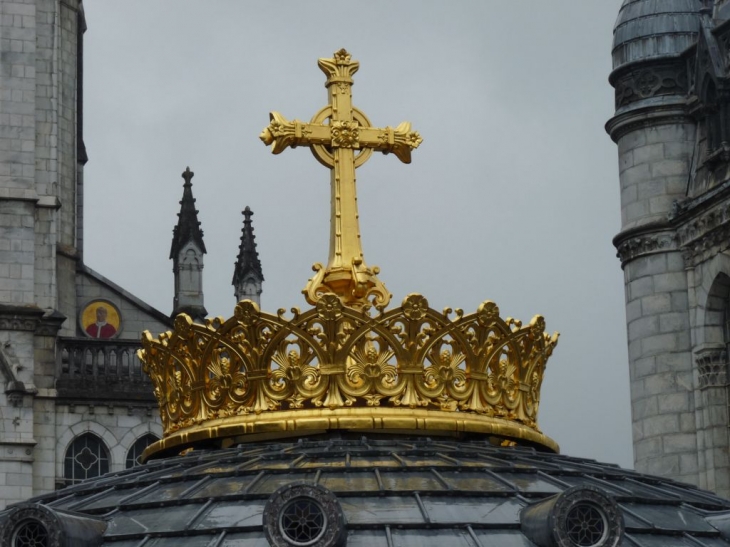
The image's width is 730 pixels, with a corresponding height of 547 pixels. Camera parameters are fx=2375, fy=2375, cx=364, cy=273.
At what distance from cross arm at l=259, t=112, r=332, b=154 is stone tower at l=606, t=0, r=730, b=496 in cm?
2337

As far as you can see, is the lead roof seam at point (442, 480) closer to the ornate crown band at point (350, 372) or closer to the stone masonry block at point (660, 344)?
the ornate crown band at point (350, 372)

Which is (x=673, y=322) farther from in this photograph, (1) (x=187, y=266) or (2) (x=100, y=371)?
(2) (x=100, y=371)

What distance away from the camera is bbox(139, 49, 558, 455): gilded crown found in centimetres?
1557

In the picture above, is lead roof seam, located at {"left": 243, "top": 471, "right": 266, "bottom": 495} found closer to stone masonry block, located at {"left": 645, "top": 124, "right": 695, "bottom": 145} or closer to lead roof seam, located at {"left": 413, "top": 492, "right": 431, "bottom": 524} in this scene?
lead roof seam, located at {"left": 413, "top": 492, "right": 431, "bottom": 524}

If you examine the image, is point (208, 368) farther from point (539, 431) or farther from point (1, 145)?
point (1, 145)

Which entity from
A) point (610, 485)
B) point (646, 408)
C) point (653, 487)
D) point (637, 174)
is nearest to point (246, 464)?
→ point (610, 485)

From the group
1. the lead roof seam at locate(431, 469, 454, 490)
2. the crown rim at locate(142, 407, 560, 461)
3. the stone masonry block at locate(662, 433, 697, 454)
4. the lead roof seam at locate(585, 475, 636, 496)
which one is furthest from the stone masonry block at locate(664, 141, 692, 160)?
the lead roof seam at locate(431, 469, 454, 490)

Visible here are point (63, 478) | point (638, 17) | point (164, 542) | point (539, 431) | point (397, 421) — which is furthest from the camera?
point (63, 478)

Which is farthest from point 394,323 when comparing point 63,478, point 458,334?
point 63,478

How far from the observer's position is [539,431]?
16.8m

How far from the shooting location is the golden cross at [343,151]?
54.2 ft

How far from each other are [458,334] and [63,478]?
3445 cm

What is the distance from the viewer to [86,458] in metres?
50.2

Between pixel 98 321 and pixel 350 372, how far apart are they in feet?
123
